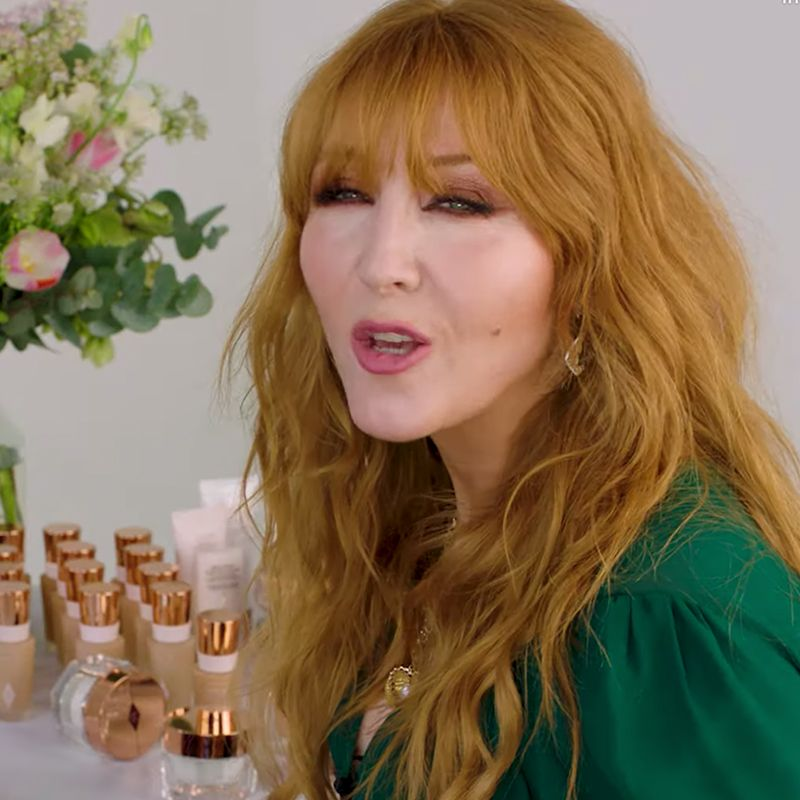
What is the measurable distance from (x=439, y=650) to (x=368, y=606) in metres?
0.19

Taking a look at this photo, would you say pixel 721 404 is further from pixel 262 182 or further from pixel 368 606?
pixel 262 182

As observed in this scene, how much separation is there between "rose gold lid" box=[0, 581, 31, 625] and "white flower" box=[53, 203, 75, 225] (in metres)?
0.34

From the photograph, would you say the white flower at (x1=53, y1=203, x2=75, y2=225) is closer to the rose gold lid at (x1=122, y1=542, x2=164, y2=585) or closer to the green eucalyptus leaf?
the green eucalyptus leaf

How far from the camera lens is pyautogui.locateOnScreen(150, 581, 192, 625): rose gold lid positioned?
4.58ft

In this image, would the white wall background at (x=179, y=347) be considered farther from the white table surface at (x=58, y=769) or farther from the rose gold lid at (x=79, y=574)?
the white table surface at (x=58, y=769)

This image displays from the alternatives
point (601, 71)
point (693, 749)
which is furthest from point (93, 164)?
point (693, 749)

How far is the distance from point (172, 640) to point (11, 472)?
311 millimetres

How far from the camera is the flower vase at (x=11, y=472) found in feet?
5.17

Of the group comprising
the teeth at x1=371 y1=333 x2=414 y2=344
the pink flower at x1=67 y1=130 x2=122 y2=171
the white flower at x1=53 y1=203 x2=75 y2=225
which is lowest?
the white flower at x1=53 y1=203 x2=75 y2=225

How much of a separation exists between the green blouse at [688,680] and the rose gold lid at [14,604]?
2.14 feet

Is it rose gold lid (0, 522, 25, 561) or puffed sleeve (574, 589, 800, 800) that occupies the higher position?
puffed sleeve (574, 589, 800, 800)

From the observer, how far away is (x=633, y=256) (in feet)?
3.19

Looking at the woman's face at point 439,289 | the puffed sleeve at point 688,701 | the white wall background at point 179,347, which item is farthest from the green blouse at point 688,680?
the white wall background at point 179,347

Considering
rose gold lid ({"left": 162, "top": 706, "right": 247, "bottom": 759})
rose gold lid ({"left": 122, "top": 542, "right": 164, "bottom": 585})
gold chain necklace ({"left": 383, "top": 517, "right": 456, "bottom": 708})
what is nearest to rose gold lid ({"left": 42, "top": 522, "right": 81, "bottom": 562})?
rose gold lid ({"left": 122, "top": 542, "right": 164, "bottom": 585})
